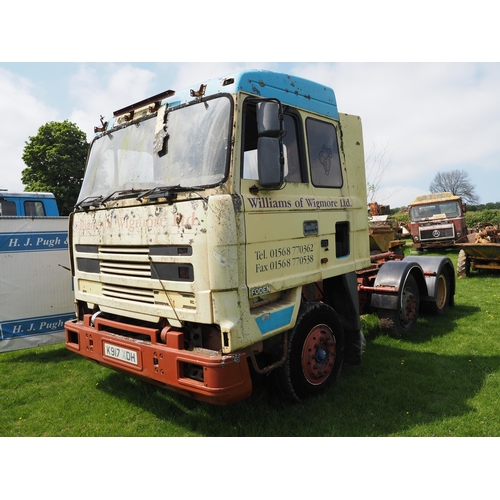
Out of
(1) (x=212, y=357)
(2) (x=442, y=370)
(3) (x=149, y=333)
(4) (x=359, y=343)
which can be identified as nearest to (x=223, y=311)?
(1) (x=212, y=357)

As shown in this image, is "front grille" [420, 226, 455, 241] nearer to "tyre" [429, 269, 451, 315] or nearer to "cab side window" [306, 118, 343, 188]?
"tyre" [429, 269, 451, 315]

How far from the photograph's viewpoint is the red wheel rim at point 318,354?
394 cm

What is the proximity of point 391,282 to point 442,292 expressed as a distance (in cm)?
202

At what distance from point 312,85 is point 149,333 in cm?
299

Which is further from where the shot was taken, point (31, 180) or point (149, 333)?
point (31, 180)

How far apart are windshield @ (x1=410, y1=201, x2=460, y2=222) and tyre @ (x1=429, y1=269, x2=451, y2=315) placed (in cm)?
1227

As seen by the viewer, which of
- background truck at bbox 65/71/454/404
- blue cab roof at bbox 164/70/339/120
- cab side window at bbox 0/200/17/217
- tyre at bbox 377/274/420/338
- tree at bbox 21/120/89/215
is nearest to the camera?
background truck at bbox 65/71/454/404

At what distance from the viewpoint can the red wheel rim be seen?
394cm

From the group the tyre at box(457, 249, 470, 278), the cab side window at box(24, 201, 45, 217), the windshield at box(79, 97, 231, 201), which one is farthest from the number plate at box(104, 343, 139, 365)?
the tyre at box(457, 249, 470, 278)

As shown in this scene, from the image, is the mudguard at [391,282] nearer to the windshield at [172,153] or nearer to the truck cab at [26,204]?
the windshield at [172,153]

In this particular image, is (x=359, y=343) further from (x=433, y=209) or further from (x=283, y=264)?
(x=433, y=209)

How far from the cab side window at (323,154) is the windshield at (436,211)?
52.8ft

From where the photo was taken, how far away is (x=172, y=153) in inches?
137

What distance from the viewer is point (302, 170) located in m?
3.94
